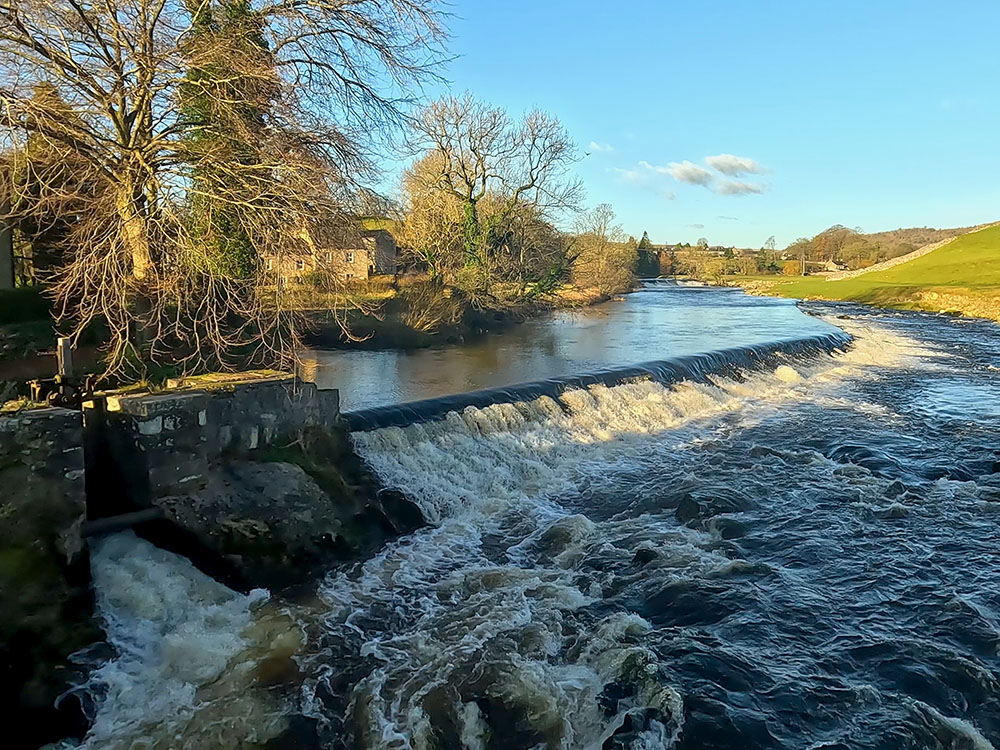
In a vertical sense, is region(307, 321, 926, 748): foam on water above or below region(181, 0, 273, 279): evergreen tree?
below

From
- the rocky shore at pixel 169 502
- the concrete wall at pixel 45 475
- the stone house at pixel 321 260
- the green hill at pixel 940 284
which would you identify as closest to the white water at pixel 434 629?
the rocky shore at pixel 169 502

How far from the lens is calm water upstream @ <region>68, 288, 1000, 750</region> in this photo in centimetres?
579

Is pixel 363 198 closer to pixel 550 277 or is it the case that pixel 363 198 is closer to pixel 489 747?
pixel 489 747

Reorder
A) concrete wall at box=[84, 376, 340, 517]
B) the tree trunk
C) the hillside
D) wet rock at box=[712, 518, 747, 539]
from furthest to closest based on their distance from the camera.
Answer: the hillside < wet rock at box=[712, 518, 747, 539] < the tree trunk < concrete wall at box=[84, 376, 340, 517]

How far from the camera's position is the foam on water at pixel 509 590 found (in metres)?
5.86

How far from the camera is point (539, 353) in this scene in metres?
22.9

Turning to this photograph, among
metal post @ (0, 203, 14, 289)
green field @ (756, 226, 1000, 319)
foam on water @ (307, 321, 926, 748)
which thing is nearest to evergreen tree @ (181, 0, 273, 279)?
foam on water @ (307, 321, 926, 748)

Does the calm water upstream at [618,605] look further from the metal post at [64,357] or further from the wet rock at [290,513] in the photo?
the metal post at [64,357]

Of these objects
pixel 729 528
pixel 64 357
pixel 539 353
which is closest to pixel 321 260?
pixel 64 357

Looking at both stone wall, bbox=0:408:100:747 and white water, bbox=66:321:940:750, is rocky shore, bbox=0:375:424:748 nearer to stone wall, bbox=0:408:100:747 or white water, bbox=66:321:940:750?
stone wall, bbox=0:408:100:747

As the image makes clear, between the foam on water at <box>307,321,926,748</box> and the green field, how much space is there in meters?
42.6

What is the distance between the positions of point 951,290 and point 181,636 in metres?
58.2

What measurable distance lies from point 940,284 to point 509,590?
61.0 meters

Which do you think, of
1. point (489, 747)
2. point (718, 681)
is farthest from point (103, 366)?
point (718, 681)
